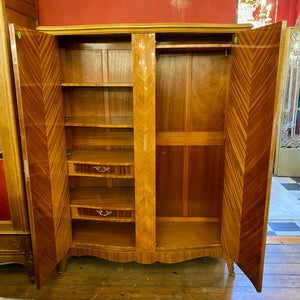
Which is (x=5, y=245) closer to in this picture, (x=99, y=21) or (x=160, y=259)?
(x=160, y=259)

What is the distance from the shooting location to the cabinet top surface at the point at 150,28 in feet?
5.69

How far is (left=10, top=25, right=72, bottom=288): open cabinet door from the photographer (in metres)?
1.55

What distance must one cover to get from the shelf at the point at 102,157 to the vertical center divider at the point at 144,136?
15 cm

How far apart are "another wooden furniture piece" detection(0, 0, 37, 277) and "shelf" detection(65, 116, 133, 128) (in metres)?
0.40

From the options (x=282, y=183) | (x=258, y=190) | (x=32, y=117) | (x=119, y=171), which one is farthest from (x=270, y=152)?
(x=282, y=183)

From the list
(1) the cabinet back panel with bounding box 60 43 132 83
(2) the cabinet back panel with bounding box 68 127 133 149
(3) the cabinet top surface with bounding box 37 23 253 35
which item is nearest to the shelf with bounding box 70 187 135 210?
(2) the cabinet back panel with bounding box 68 127 133 149

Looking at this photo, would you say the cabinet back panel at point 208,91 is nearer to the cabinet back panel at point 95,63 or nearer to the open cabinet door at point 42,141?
the cabinet back panel at point 95,63

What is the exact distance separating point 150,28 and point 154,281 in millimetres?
1864

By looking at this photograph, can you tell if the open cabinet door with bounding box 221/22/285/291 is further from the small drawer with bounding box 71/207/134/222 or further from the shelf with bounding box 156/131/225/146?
the small drawer with bounding box 71/207/134/222

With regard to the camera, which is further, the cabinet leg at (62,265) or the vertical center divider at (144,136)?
the cabinet leg at (62,265)

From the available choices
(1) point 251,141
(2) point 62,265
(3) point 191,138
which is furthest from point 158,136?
(2) point 62,265

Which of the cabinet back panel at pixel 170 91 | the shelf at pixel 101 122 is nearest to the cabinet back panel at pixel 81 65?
the shelf at pixel 101 122

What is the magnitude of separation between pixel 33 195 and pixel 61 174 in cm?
33

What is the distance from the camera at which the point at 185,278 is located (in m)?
2.14
